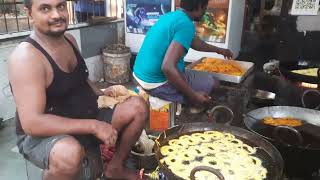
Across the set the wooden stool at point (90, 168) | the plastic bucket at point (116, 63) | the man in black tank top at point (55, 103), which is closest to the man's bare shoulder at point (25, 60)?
the man in black tank top at point (55, 103)

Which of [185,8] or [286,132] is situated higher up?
[185,8]

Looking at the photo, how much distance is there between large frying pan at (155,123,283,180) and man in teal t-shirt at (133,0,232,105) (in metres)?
0.66

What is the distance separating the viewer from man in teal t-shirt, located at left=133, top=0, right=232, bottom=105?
3.18 m

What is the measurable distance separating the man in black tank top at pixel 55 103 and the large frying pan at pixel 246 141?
31 cm

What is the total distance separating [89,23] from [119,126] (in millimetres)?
3828

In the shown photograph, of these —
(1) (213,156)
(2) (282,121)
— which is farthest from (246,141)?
(2) (282,121)

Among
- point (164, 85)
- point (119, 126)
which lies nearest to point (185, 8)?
point (164, 85)

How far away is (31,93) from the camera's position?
83.7 inches

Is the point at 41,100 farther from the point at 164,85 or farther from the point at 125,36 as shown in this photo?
the point at 125,36

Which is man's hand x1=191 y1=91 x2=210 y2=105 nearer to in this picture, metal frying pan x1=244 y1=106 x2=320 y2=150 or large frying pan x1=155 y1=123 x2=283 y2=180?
metal frying pan x1=244 y1=106 x2=320 y2=150

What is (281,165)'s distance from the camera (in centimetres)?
210

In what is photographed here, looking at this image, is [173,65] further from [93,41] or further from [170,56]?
[93,41]

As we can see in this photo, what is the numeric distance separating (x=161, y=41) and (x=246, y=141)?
1477 mm

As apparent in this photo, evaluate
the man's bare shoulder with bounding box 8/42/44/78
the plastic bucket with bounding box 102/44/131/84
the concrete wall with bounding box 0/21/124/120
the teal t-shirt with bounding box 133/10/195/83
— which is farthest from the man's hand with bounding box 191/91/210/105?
the plastic bucket with bounding box 102/44/131/84
